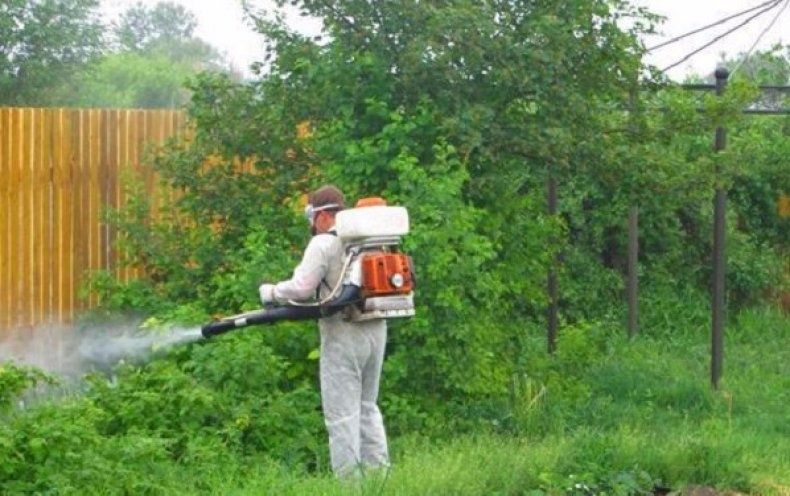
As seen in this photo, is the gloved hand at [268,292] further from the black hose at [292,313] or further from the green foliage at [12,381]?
the green foliage at [12,381]

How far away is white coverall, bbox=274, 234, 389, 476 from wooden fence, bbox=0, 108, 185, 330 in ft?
13.0

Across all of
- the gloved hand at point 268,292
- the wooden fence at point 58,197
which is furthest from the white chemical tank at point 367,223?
the wooden fence at point 58,197

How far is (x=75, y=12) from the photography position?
2186 cm

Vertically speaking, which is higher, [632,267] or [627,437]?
[632,267]

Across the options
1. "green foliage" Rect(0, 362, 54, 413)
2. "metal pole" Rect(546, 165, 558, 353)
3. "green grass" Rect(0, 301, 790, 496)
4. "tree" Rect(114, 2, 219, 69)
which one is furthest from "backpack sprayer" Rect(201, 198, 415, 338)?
"tree" Rect(114, 2, 219, 69)

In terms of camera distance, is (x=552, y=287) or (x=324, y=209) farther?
(x=552, y=287)

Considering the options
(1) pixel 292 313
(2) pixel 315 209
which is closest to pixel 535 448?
(1) pixel 292 313

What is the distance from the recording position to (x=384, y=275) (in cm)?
934

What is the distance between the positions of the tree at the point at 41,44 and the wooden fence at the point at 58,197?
23.4ft

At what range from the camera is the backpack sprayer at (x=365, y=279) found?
934cm

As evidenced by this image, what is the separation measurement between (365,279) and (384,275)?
0.36ft

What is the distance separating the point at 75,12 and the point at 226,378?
494 inches

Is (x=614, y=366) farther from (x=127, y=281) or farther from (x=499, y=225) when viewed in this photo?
(x=127, y=281)

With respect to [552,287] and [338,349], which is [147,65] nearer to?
[552,287]
